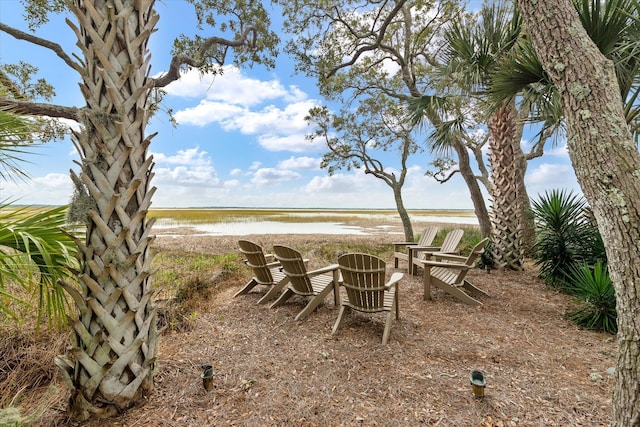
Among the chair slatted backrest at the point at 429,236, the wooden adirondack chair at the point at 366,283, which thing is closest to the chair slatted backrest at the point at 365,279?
the wooden adirondack chair at the point at 366,283

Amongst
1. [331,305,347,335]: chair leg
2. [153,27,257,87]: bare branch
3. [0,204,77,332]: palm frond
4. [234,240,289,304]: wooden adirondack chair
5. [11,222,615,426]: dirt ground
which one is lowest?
[11,222,615,426]: dirt ground

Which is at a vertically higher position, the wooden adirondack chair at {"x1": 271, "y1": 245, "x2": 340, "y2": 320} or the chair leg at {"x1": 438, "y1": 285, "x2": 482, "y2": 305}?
the wooden adirondack chair at {"x1": 271, "y1": 245, "x2": 340, "y2": 320}

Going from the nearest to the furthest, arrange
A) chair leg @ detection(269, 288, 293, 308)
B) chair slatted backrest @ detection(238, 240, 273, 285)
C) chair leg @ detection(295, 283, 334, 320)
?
1. chair leg @ detection(295, 283, 334, 320)
2. chair leg @ detection(269, 288, 293, 308)
3. chair slatted backrest @ detection(238, 240, 273, 285)

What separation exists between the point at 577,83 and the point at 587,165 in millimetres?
510

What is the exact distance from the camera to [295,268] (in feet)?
13.5

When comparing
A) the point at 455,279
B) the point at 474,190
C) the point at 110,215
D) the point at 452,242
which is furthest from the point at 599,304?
the point at 474,190

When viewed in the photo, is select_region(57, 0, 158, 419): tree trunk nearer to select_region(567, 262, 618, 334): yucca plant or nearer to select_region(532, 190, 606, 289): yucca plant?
select_region(567, 262, 618, 334): yucca plant

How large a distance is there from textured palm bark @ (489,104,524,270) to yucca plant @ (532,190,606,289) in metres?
0.79

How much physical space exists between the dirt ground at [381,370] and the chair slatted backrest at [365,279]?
1.29 feet

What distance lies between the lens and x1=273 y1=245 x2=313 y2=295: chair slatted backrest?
4.01 m

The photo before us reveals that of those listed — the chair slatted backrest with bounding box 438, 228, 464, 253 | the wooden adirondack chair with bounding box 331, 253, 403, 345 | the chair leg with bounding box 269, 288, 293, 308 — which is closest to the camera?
the wooden adirondack chair with bounding box 331, 253, 403, 345

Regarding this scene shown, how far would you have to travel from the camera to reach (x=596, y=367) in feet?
9.30

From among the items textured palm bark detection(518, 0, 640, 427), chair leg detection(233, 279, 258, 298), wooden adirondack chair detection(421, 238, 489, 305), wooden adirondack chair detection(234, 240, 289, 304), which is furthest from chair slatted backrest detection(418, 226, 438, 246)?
textured palm bark detection(518, 0, 640, 427)

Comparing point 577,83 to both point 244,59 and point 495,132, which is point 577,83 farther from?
point 244,59
